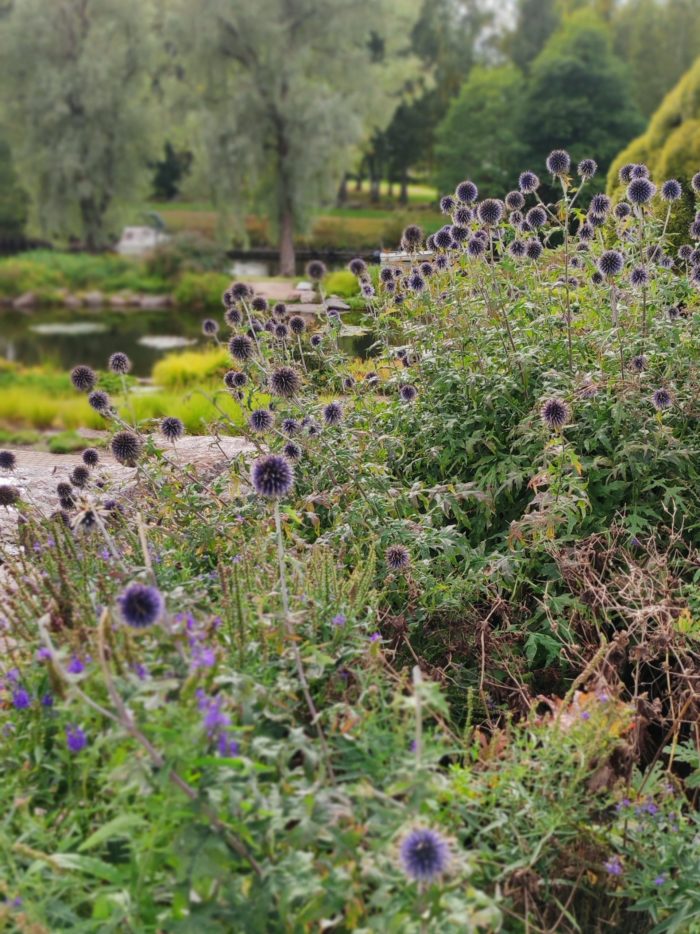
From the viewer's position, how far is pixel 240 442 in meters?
6.23

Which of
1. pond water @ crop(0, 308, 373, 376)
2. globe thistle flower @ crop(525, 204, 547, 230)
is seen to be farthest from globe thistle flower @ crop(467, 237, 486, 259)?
pond water @ crop(0, 308, 373, 376)

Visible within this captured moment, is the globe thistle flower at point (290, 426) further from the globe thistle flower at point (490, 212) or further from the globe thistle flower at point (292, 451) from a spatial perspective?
the globe thistle flower at point (490, 212)

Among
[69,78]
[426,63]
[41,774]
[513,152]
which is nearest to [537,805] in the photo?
[41,774]

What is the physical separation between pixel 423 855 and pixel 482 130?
1260 inches

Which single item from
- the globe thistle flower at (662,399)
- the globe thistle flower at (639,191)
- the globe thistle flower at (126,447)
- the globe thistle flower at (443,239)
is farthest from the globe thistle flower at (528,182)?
the globe thistle flower at (126,447)

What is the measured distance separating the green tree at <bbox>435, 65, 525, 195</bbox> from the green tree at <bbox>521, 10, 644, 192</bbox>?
80 cm

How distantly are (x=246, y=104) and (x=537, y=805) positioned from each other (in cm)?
2756

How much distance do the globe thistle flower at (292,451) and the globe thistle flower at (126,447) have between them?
57cm

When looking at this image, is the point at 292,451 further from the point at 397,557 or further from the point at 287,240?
the point at 287,240

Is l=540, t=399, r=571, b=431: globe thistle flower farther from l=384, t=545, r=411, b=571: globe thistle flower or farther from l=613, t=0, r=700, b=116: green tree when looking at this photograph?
l=613, t=0, r=700, b=116: green tree

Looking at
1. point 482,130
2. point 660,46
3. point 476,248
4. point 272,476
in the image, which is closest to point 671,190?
point 476,248

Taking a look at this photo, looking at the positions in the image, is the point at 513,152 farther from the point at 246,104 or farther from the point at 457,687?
the point at 457,687

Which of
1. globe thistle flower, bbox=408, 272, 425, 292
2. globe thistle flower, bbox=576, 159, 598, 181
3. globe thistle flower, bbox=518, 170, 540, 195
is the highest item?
globe thistle flower, bbox=576, 159, 598, 181

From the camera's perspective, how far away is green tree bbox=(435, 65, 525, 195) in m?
27.6
